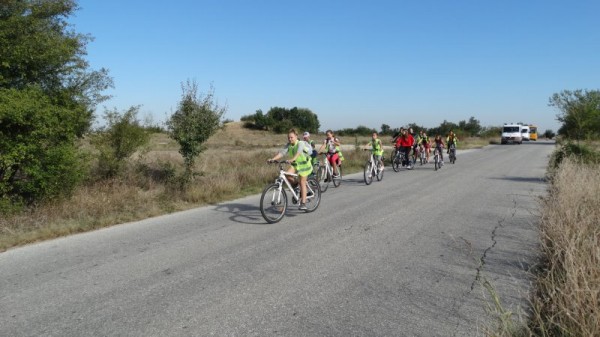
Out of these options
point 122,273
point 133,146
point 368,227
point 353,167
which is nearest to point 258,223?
point 368,227

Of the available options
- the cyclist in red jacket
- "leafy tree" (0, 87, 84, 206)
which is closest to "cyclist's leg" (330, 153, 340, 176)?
the cyclist in red jacket

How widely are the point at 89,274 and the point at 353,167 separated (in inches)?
717

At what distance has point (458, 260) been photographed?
19.7 ft

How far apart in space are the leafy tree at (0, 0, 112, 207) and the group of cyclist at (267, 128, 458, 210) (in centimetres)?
463

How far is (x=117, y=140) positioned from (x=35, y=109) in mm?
5052

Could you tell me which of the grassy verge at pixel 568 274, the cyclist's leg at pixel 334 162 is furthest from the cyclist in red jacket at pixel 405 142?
the grassy verge at pixel 568 274

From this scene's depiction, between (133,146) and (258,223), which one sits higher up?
(133,146)

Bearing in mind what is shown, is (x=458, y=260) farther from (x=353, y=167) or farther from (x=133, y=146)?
(x=353, y=167)

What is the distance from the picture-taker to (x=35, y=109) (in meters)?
8.81

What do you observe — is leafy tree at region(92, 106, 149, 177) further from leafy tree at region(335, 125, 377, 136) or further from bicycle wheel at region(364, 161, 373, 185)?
leafy tree at region(335, 125, 377, 136)

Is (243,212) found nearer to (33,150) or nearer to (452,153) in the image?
(33,150)

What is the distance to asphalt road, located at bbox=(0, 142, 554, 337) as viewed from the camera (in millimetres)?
4051

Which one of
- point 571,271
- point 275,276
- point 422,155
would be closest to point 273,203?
point 275,276

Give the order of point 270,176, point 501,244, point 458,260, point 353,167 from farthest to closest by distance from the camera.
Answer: point 353,167, point 270,176, point 501,244, point 458,260
